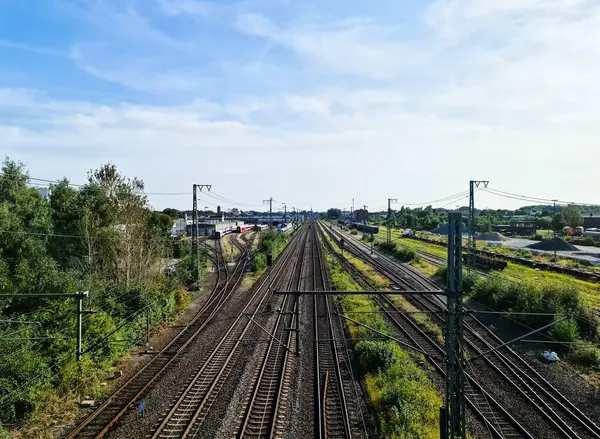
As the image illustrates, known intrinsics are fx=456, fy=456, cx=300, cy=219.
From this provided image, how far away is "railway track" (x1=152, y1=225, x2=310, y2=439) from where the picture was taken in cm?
1338

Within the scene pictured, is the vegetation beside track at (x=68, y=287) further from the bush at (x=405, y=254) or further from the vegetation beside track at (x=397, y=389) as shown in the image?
the bush at (x=405, y=254)

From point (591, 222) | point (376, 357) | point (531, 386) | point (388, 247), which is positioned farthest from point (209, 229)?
point (591, 222)

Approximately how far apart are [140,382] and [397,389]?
30.9 feet

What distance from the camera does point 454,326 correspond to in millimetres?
10156

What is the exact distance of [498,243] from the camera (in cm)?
7594

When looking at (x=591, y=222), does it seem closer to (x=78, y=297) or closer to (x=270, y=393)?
(x=270, y=393)

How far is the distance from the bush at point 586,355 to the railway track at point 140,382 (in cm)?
1704

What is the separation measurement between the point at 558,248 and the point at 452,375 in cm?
6135

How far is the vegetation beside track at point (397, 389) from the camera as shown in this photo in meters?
13.1

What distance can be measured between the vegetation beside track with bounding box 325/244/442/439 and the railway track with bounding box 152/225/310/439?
16.7 feet

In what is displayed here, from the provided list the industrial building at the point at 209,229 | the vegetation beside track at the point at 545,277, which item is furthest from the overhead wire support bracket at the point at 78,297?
the industrial building at the point at 209,229

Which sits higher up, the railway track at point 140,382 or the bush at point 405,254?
the bush at point 405,254

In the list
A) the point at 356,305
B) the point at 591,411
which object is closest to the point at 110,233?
the point at 356,305

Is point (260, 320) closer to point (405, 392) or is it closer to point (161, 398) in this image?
point (161, 398)
